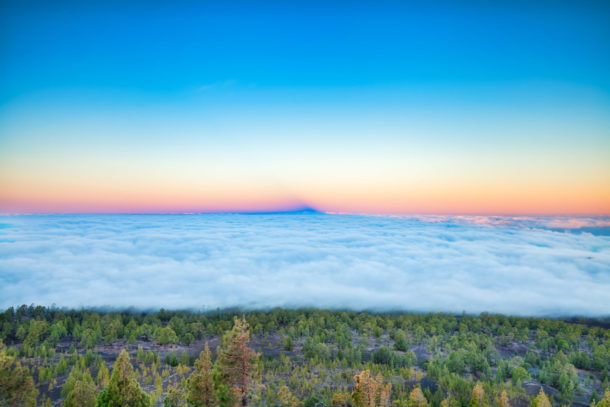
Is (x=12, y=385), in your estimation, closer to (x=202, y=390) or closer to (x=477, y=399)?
(x=202, y=390)

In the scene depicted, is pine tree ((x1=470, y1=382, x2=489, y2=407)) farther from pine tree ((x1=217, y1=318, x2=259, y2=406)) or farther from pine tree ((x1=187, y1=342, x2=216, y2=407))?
pine tree ((x1=187, y1=342, x2=216, y2=407))

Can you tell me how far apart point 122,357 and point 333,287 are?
157 meters

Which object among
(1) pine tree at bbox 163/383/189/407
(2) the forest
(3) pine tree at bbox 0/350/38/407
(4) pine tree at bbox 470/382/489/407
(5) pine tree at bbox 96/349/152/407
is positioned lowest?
(2) the forest

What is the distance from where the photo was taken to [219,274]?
576ft

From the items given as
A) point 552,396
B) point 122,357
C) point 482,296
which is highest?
point 122,357

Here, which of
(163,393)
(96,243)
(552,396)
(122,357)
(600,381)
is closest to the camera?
(122,357)

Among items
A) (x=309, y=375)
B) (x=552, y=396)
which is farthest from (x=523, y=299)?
(x=309, y=375)

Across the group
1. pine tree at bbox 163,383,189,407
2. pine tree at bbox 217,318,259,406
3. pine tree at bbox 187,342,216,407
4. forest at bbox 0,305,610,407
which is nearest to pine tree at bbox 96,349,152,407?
forest at bbox 0,305,610,407

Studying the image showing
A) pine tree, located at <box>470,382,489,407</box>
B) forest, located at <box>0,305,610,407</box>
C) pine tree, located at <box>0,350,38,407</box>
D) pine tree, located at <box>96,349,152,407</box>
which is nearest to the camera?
pine tree, located at <box>96,349,152,407</box>

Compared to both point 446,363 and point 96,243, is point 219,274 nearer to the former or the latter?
point 96,243

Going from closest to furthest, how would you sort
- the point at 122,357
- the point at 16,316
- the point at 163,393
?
1. the point at 122,357
2. the point at 163,393
3. the point at 16,316

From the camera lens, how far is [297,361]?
79.0 metres

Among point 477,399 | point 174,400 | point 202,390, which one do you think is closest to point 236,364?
point 202,390

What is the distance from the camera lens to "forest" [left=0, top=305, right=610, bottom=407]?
36.0 meters
